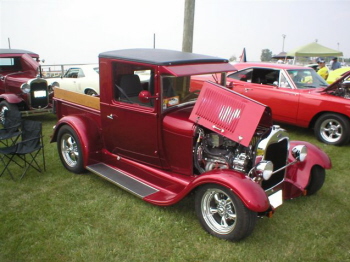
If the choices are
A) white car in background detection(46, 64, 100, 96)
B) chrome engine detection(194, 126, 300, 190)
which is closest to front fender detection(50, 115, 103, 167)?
chrome engine detection(194, 126, 300, 190)

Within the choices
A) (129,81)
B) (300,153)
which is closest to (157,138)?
(129,81)

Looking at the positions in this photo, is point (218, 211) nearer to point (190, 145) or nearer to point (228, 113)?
point (190, 145)

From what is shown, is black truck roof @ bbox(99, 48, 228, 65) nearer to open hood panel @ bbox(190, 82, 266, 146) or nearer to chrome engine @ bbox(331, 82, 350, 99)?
open hood panel @ bbox(190, 82, 266, 146)

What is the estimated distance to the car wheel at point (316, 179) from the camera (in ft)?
12.9

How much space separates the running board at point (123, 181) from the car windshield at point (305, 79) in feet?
15.6

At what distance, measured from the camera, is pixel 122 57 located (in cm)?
380

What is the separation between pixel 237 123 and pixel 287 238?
1.33m

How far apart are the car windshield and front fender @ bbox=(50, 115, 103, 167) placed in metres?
4.77

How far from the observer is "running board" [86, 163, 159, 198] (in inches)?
145

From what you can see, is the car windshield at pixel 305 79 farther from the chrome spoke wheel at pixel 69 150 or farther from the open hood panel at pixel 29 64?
the open hood panel at pixel 29 64

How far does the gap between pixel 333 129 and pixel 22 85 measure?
24.5ft

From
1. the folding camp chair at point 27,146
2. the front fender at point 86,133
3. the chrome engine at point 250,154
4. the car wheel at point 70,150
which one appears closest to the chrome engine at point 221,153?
the chrome engine at point 250,154

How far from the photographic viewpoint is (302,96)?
6684 millimetres

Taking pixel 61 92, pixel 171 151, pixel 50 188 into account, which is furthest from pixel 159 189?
pixel 61 92
